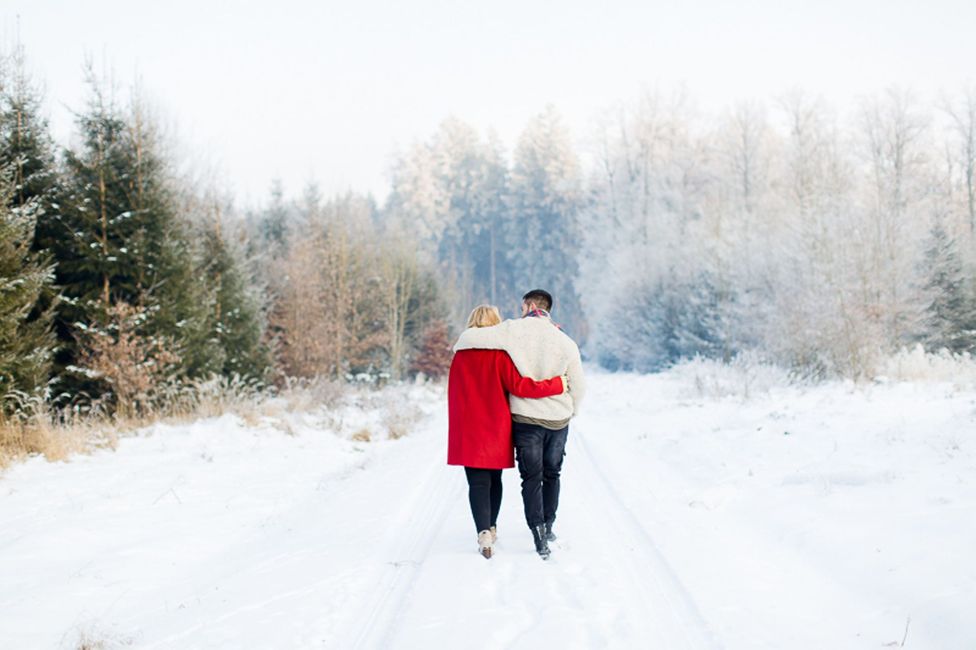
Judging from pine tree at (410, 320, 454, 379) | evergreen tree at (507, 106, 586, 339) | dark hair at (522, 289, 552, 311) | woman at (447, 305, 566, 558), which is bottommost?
pine tree at (410, 320, 454, 379)

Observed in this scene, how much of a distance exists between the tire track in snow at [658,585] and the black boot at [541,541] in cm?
61

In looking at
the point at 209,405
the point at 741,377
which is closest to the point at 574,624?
the point at 209,405

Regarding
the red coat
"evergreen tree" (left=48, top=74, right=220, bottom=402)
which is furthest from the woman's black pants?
"evergreen tree" (left=48, top=74, right=220, bottom=402)

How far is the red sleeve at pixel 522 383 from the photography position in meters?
5.43

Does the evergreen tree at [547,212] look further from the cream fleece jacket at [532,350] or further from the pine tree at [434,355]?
the cream fleece jacket at [532,350]

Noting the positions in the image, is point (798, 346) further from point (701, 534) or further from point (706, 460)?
point (701, 534)

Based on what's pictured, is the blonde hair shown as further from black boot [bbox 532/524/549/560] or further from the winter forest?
the winter forest

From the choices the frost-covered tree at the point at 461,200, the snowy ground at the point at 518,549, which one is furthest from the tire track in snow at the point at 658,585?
the frost-covered tree at the point at 461,200

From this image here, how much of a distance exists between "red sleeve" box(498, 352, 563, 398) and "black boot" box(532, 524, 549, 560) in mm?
1094

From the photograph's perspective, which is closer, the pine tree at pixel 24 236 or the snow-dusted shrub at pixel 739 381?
the pine tree at pixel 24 236

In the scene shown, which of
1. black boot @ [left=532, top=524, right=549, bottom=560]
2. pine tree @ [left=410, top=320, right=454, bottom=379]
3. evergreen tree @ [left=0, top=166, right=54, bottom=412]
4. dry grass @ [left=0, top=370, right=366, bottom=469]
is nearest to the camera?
black boot @ [left=532, top=524, right=549, bottom=560]

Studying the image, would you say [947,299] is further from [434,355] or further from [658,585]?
[658,585]

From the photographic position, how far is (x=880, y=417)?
388 inches

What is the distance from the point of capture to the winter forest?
509 inches
